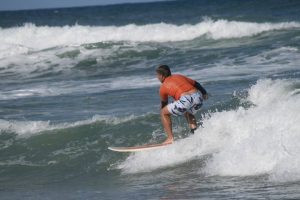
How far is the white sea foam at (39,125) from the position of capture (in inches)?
490

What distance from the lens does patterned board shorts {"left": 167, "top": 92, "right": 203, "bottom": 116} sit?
10.0m

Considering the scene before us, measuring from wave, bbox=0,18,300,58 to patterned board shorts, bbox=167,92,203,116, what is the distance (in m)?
19.3

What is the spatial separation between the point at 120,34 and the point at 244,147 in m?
26.2

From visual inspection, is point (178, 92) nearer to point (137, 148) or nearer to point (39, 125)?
point (137, 148)

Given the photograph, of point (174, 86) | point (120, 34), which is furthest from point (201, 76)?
point (120, 34)

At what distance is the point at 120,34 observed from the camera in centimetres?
3478

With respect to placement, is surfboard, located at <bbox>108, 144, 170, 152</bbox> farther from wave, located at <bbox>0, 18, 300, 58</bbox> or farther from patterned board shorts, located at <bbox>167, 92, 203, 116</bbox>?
wave, located at <bbox>0, 18, 300, 58</bbox>

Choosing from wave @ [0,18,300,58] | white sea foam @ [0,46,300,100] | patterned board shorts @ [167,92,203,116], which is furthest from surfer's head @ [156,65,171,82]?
wave @ [0,18,300,58]

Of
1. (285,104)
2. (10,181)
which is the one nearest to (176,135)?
(285,104)

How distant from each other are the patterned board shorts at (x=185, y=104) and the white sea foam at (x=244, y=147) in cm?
53

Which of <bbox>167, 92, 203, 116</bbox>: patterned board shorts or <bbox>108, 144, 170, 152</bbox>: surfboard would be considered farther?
<bbox>108, 144, 170, 152</bbox>: surfboard

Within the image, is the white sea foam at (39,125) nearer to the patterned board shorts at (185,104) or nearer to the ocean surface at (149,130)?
the ocean surface at (149,130)

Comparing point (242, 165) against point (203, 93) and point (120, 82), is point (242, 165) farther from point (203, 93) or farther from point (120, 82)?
point (120, 82)

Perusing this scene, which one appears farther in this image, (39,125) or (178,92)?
(39,125)
